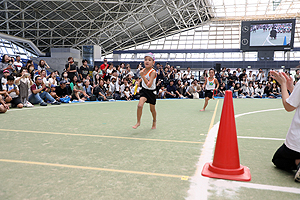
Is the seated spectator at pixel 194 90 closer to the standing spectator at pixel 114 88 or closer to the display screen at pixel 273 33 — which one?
the standing spectator at pixel 114 88

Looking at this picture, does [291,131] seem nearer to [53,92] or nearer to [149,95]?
[149,95]

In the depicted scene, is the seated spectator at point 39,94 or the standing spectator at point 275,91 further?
the standing spectator at point 275,91

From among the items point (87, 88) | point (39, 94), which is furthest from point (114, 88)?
point (39, 94)

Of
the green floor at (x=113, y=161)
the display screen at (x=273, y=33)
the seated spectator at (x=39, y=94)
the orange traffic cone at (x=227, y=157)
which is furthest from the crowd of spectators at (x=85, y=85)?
the display screen at (x=273, y=33)

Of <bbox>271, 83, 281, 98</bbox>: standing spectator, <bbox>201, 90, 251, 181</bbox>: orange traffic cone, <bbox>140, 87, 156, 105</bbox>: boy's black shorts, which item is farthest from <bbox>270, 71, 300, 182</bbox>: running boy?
<bbox>271, 83, 281, 98</bbox>: standing spectator

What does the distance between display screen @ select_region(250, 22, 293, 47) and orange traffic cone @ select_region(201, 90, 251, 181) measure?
23164mm

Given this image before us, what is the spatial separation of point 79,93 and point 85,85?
75 cm

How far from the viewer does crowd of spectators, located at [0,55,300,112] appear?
817cm

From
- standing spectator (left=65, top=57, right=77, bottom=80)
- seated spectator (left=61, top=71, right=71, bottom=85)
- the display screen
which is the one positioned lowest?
seated spectator (left=61, top=71, right=71, bottom=85)

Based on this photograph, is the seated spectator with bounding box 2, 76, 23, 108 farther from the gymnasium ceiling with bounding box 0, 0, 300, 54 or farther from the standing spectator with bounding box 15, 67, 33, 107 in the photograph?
the gymnasium ceiling with bounding box 0, 0, 300, 54

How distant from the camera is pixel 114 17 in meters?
33.3

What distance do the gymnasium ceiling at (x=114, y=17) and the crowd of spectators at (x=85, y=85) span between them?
16019mm

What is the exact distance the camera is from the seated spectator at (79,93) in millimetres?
11234

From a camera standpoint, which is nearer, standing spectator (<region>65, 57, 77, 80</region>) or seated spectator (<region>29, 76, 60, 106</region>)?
seated spectator (<region>29, 76, 60, 106</region>)
